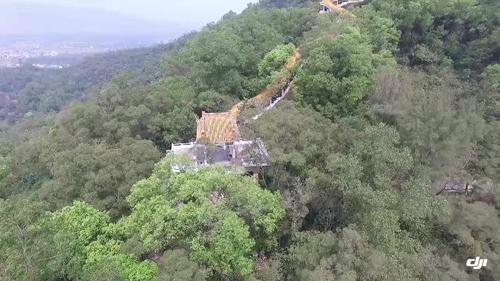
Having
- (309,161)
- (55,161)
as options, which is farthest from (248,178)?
(55,161)

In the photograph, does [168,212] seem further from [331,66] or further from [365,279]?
[331,66]

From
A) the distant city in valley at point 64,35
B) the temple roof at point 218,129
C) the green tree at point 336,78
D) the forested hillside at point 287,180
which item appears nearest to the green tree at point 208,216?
the forested hillside at point 287,180

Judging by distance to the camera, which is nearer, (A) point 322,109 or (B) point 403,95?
(B) point 403,95

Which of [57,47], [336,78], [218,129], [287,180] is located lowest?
[57,47]

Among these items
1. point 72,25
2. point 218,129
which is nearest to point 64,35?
point 72,25

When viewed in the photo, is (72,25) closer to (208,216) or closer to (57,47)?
(57,47)

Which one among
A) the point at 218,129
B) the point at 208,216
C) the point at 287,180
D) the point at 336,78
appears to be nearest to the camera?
the point at 208,216
